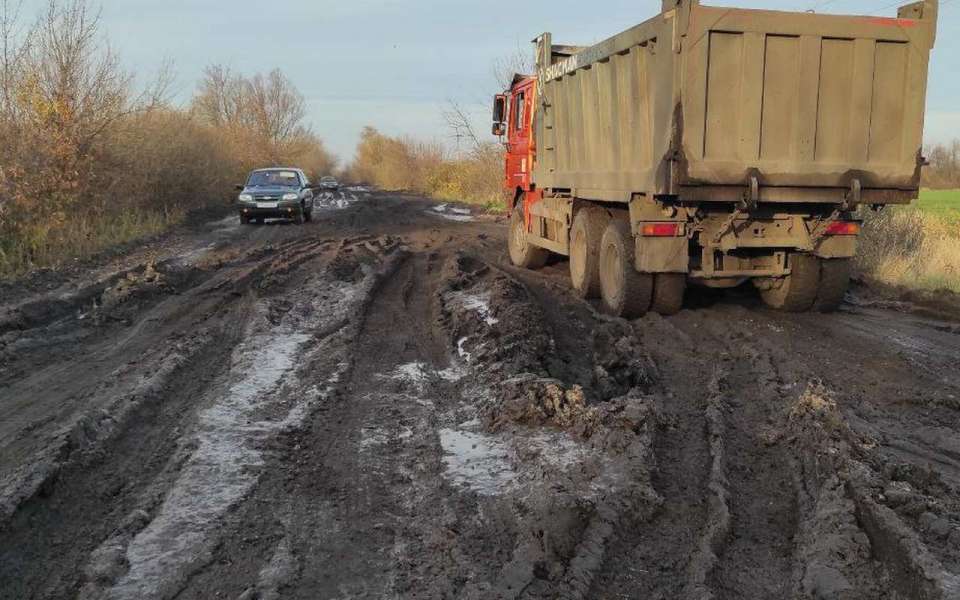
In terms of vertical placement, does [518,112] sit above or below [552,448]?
above

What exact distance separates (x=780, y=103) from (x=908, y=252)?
7410mm

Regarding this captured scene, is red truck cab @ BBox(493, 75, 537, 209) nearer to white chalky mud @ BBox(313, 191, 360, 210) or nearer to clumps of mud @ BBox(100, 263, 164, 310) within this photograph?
clumps of mud @ BBox(100, 263, 164, 310)

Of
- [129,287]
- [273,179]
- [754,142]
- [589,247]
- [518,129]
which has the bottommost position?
[129,287]

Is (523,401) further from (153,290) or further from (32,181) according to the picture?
(32,181)

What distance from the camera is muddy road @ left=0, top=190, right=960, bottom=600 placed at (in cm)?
351

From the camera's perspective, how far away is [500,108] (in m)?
14.5

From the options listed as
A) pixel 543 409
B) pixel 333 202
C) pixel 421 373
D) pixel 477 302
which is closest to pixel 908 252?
pixel 477 302

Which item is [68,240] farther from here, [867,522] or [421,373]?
[867,522]

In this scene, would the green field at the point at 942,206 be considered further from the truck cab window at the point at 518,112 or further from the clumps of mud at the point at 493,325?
the clumps of mud at the point at 493,325

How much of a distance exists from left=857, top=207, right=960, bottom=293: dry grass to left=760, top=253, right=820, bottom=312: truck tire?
120 inches

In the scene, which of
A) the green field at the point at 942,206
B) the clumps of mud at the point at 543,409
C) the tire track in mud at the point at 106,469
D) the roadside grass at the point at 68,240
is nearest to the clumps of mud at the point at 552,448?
the clumps of mud at the point at 543,409

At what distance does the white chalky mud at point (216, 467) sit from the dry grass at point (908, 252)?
9293mm

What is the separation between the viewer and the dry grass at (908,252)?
11953mm

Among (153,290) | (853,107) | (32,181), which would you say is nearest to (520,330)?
(853,107)
